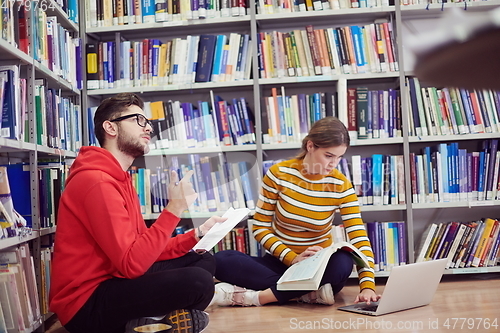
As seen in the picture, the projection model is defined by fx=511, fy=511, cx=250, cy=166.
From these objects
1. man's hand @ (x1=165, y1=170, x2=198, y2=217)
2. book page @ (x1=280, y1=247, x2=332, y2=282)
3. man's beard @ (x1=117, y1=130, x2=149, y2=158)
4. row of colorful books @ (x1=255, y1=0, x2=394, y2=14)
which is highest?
row of colorful books @ (x1=255, y1=0, x2=394, y2=14)

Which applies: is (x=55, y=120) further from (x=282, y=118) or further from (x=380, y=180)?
(x=380, y=180)

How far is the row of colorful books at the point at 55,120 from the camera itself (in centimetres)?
201

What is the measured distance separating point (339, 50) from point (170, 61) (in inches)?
36.0

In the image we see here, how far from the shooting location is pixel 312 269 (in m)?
1.94

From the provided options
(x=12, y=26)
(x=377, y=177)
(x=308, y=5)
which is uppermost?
(x=308, y=5)

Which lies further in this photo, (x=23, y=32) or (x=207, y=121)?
(x=207, y=121)

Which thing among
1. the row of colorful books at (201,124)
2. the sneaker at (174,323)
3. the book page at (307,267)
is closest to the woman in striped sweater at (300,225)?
the book page at (307,267)

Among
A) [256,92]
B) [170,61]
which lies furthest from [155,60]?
[256,92]

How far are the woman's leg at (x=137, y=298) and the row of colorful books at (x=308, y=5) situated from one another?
1661mm

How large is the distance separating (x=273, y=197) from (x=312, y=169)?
219 millimetres

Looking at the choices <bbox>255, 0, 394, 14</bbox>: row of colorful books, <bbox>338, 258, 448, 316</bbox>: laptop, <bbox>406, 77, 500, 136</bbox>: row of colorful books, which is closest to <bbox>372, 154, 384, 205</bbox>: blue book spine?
<bbox>406, 77, 500, 136</bbox>: row of colorful books

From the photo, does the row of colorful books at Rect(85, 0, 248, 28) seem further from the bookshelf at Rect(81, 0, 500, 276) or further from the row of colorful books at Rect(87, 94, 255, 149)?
the row of colorful books at Rect(87, 94, 255, 149)

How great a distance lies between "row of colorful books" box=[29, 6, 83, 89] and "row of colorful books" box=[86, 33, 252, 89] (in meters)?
0.13

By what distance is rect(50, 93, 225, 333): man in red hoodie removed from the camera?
147 cm
